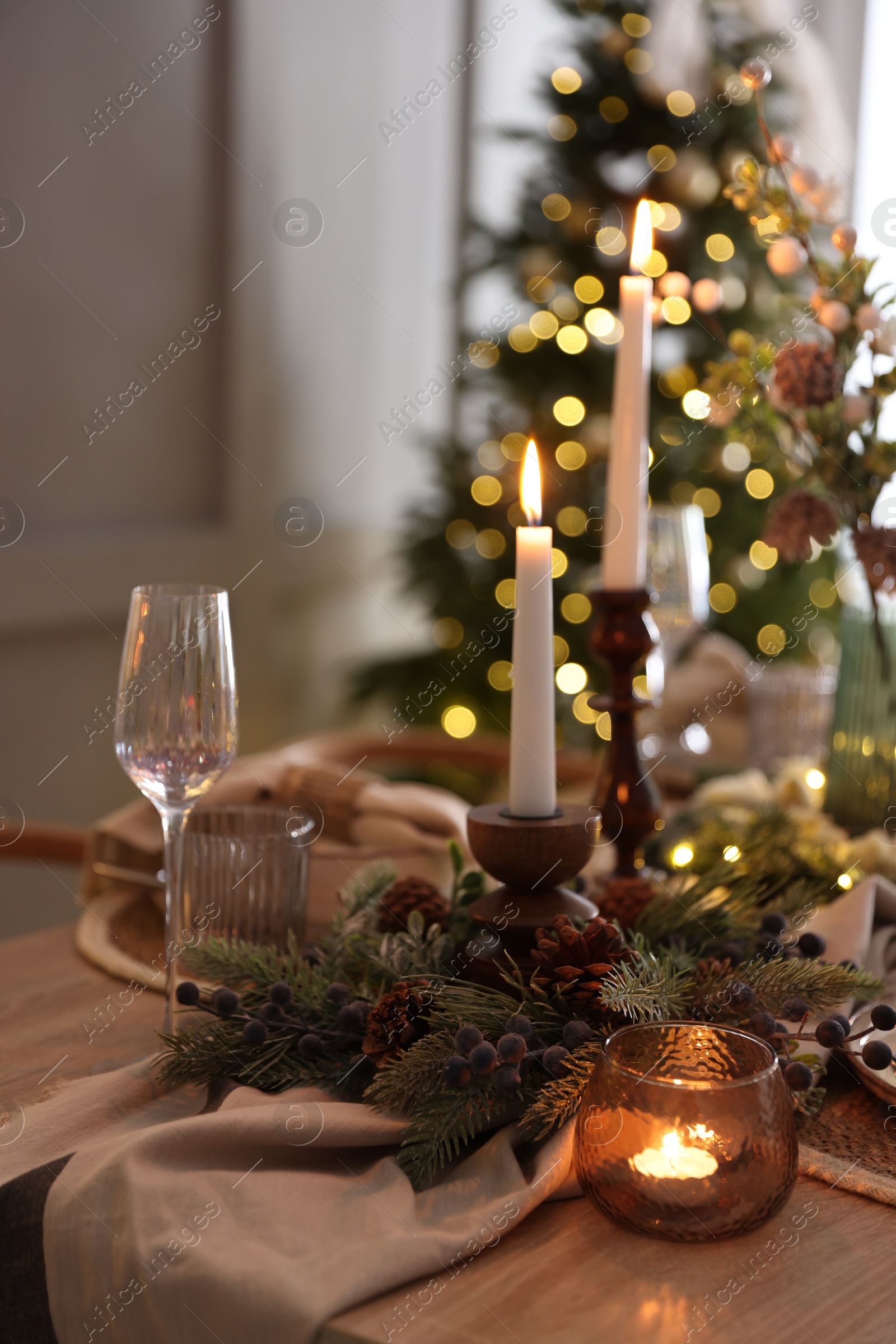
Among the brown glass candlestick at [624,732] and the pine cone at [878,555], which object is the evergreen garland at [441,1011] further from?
the pine cone at [878,555]

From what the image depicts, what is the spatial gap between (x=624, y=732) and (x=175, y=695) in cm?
38

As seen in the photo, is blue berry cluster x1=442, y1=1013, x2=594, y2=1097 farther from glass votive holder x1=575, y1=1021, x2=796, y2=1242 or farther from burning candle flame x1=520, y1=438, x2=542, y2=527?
burning candle flame x1=520, y1=438, x2=542, y2=527

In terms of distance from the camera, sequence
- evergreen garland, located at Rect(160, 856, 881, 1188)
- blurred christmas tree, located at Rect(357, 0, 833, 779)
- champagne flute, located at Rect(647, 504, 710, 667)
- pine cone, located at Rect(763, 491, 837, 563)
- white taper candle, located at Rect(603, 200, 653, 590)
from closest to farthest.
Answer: evergreen garland, located at Rect(160, 856, 881, 1188)
white taper candle, located at Rect(603, 200, 653, 590)
pine cone, located at Rect(763, 491, 837, 563)
champagne flute, located at Rect(647, 504, 710, 667)
blurred christmas tree, located at Rect(357, 0, 833, 779)

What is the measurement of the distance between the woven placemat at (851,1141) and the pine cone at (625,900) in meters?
0.14

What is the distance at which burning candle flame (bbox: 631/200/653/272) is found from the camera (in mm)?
899

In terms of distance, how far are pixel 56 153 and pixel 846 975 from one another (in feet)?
6.64

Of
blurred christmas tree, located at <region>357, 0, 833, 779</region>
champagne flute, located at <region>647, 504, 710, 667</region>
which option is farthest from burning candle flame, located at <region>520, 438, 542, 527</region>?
blurred christmas tree, located at <region>357, 0, 833, 779</region>

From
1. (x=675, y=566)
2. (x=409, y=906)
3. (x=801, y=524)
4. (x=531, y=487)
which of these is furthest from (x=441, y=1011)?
(x=675, y=566)

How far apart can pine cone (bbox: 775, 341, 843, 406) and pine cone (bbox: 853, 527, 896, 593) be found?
110 mm

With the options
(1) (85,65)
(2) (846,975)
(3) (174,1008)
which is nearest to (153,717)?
(3) (174,1008)

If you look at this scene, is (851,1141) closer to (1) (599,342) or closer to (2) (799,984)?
(2) (799,984)

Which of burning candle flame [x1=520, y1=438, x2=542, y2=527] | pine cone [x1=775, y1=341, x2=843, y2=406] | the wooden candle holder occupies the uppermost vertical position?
pine cone [x1=775, y1=341, x2=843, y2=406]

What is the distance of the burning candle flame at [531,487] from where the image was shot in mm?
711

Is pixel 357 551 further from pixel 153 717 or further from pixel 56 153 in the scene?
pixel 153 717
